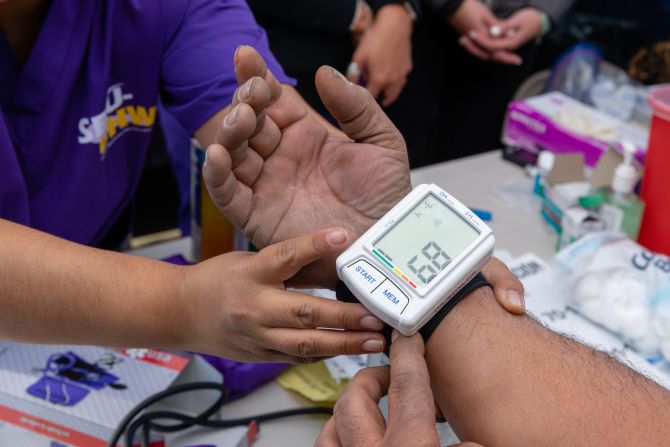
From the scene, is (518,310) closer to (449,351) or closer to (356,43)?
(449,351)

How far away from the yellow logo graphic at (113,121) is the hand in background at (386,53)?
78cm

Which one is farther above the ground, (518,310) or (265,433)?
(518,310)

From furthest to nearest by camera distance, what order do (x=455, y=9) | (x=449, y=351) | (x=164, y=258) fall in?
1. (x=455, y=9)
2. (x=164, y=258)
3. (x=449, y=351)

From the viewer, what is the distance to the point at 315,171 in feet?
3.22

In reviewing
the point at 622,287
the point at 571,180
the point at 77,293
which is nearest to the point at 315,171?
the point at 77,293

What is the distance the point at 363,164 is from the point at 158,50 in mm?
434

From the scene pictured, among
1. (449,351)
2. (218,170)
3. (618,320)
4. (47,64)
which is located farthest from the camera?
(618,320)

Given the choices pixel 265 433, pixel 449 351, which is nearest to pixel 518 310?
pixel 449 351

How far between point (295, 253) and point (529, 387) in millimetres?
345

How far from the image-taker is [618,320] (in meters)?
1.11

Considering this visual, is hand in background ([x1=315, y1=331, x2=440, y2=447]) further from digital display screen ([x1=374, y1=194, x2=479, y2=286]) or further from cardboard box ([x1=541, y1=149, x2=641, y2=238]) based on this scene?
cardboard box ([x1=541, y1=149, x2=641, y2=238])

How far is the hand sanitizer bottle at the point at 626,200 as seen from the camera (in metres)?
1.32

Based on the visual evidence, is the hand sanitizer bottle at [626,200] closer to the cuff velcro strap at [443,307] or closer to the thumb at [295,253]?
the cuff velcro strap at [443,307]

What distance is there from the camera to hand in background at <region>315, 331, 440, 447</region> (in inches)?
25.2
